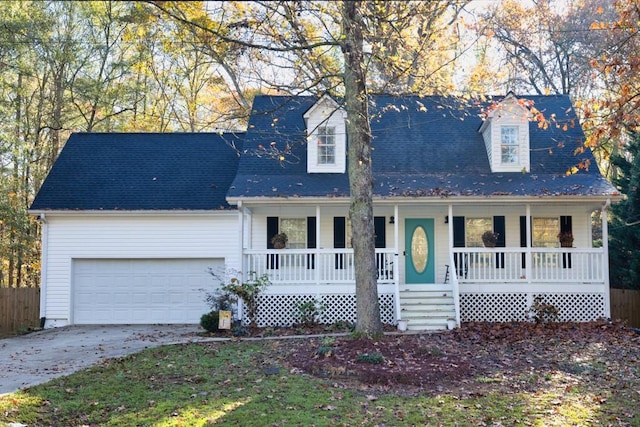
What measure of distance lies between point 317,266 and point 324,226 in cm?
193

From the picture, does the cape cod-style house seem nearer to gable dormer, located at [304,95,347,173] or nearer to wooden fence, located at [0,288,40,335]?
gable dormer, located at [304,95,347,173]

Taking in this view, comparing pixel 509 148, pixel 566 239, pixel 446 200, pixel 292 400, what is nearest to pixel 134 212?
pixel 446 200

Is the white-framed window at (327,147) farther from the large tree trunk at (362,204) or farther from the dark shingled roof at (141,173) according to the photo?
the large tree trunk at (362,204)

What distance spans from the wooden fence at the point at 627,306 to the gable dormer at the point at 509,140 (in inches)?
173

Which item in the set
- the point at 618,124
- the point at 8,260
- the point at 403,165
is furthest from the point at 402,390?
the point at 8,260

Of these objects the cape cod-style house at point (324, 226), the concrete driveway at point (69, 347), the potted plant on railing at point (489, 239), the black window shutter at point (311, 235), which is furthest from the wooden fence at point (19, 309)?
the potted plant on railing at point (489, 239)

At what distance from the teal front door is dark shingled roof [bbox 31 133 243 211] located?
17.3 ft

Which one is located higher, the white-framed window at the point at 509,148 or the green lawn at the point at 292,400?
the white-framed window at the point at 509,148

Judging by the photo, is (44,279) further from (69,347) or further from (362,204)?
(362,204)

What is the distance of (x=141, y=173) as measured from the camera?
687 inches

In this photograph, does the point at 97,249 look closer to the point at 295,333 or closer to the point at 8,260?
the point at 295,333

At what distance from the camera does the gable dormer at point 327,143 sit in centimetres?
1612

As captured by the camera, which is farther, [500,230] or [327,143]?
[327,143]

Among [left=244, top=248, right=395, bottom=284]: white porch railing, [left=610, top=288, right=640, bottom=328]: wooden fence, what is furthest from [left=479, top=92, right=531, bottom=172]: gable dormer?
[left=610, top=288, right=640, bottom=328]: wooden fence
